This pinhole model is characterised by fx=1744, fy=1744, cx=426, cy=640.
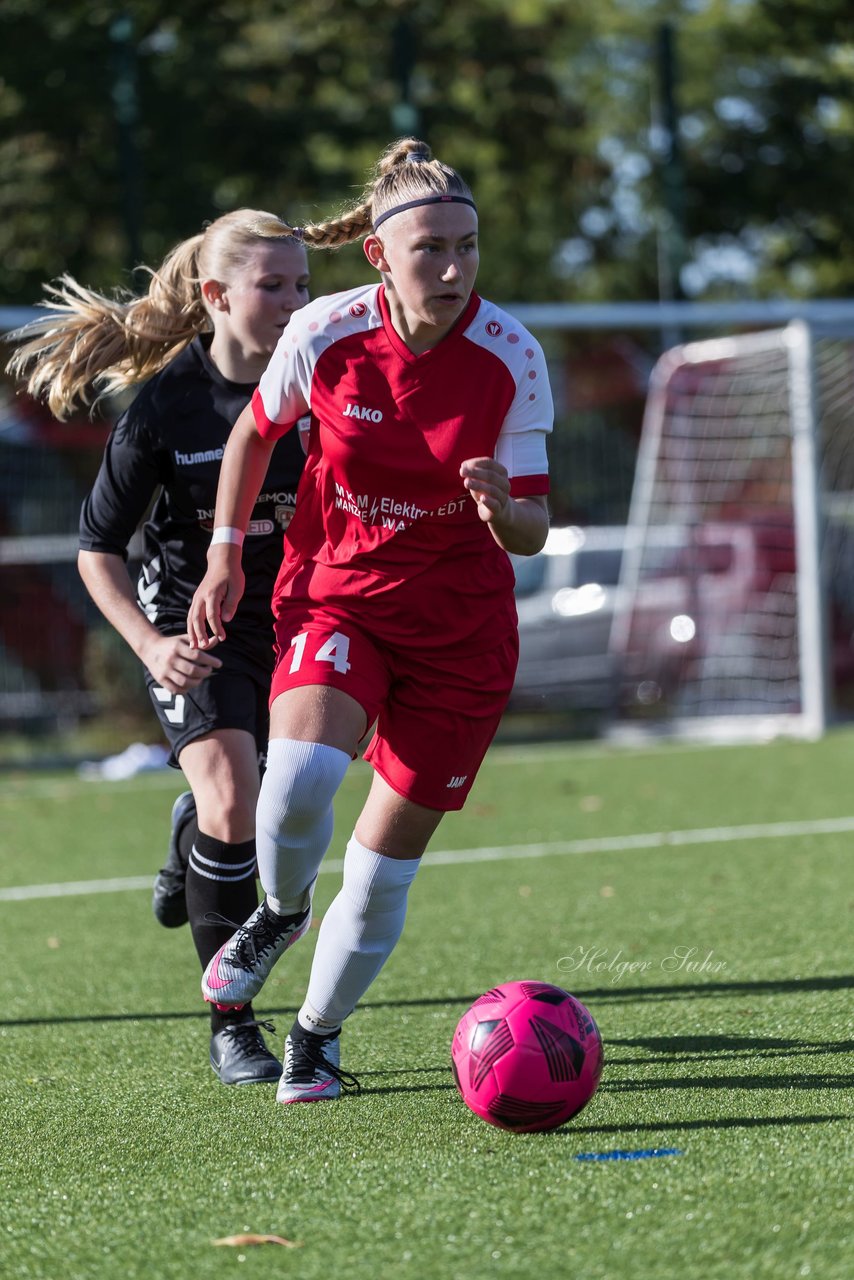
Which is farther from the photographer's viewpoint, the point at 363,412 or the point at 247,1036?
the point at 247,1036

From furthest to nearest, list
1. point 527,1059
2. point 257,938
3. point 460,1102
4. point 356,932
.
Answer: point 257,938
point 356,932
point 460,1102
point 527,1059

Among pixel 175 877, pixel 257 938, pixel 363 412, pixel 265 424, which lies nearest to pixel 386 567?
pixel 363 412

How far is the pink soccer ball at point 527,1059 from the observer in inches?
141

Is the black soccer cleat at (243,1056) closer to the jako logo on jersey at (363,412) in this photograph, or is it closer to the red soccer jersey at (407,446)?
the red soccer jersey at (407,446)

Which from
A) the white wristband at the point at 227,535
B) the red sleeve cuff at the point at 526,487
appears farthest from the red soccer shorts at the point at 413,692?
the red sleeve cuff at the point at 526,487

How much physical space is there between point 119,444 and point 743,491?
34.9 ft

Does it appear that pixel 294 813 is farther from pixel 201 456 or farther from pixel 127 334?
pixel 127 334

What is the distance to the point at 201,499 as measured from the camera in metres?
4.76

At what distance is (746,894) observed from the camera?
668 centimetres

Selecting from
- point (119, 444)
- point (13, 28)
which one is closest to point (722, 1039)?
point (119, 444)

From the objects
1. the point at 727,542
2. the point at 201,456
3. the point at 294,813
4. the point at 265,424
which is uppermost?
the point at 265,424

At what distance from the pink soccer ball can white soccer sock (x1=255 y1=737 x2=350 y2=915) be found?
1.71 feet

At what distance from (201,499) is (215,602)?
76 centimetres

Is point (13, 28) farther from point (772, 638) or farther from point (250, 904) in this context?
point (250, 904)
